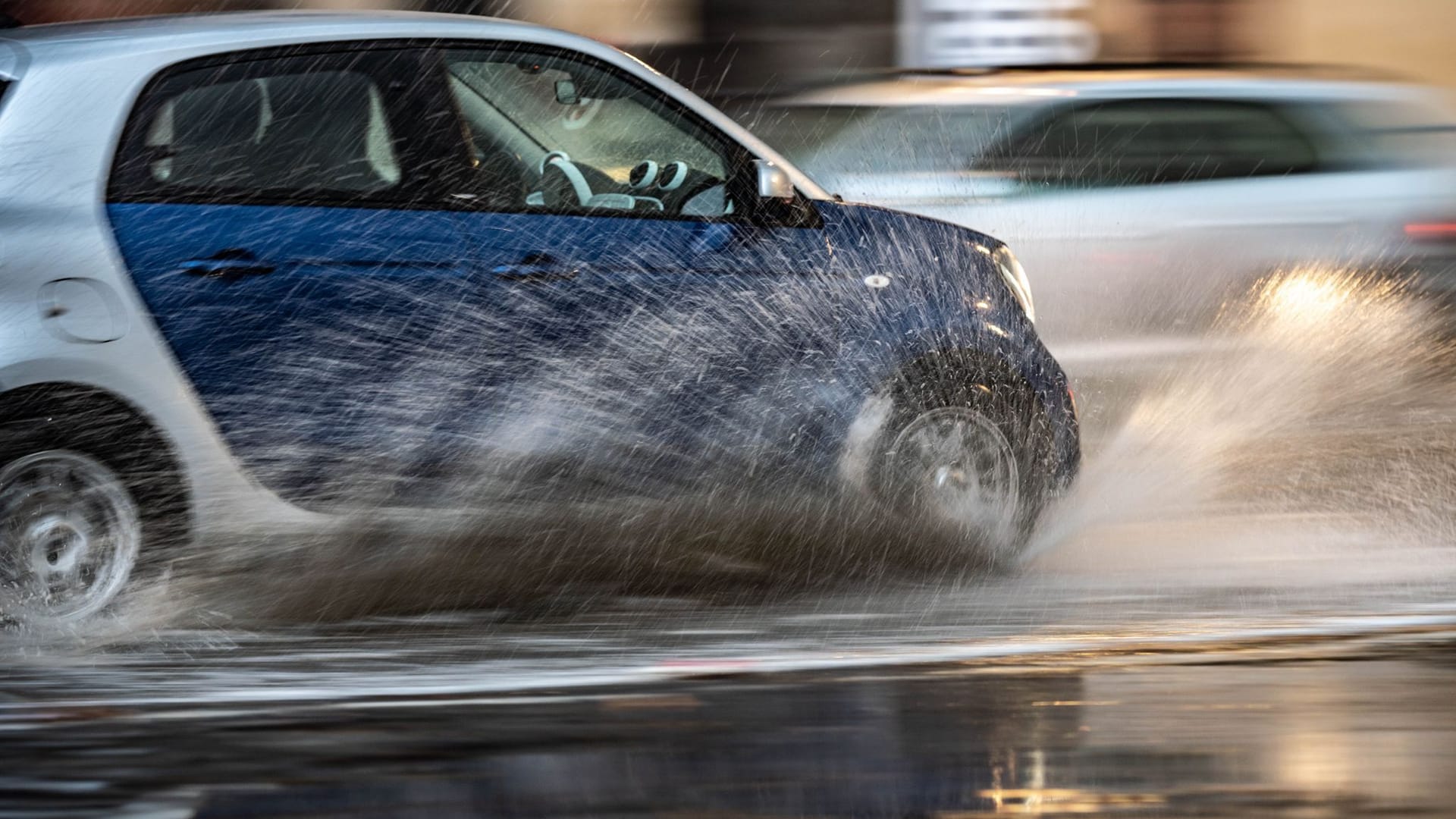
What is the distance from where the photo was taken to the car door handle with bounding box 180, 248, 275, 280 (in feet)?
16.6

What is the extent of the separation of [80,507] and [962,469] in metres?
2.37

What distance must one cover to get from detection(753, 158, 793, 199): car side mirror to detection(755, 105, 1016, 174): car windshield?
2407mm

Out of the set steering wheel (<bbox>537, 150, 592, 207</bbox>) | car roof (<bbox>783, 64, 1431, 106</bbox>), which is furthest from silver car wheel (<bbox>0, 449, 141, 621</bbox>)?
car roof (<bbox>783, 64, 1431, 106</bbox>)

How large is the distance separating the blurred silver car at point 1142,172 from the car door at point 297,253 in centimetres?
308

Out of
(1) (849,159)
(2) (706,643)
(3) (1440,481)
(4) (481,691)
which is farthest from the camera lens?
(1) (849,159)

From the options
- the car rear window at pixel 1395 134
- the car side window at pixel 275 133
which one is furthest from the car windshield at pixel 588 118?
the car rear window at pixel 1395 134

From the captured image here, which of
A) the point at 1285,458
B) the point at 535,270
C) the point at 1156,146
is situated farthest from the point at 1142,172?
the point at 535,270

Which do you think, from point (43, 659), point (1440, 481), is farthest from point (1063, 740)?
point (1440, 481)

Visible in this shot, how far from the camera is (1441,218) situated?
8391 millimetres

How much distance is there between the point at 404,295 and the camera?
5250 mm

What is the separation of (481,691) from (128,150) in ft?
4.94

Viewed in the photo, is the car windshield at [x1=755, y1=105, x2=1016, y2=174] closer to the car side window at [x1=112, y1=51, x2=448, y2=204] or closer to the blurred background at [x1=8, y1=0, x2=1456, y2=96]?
the car side window at [x1=112, y1=51, x2=448, y2=204]

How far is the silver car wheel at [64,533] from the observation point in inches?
196

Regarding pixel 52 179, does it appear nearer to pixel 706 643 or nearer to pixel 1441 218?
pixel 706 643
